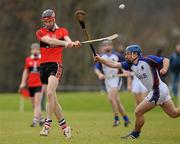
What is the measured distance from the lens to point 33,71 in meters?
23.5

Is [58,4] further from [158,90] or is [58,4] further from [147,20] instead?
[158,90]

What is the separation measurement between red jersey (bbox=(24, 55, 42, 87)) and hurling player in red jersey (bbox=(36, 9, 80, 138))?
19.6ft

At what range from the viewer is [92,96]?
1469 inches

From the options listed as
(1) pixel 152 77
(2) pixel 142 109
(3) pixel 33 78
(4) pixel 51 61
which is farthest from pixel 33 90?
(1) pixel 152 77

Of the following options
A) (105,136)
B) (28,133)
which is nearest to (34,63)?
(28,133)

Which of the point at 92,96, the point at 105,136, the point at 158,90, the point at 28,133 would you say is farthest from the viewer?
the point at 92,96

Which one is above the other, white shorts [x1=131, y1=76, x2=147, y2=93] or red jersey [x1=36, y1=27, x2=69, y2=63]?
red jersey [x1=36, y1=27, x2=69, y2=63]

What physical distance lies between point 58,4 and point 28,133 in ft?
108

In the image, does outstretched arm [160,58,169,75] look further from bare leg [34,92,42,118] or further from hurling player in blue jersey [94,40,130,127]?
bare leg [34,92,42,118]

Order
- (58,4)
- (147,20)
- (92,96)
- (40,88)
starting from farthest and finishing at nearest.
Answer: (147,20) < (58,4) < (92,96) < (40,88)

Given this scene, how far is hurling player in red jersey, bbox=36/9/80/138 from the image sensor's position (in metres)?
16.4

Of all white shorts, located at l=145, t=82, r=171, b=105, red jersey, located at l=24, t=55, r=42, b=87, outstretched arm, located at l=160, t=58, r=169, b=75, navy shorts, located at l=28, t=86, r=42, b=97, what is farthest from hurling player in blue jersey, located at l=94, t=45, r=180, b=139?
red jersey, located at l=24, t=55, r=42, b=87

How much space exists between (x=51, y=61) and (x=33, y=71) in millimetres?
6630

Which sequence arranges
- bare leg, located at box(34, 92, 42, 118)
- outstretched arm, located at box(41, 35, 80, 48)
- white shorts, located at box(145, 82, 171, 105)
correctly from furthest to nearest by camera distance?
bare leg, located at box(34, 92, 42, 118) → white shorts, located at box(145, 82, 171, 105) → outstretched arm, located at box(41, 35, 80, 48)
